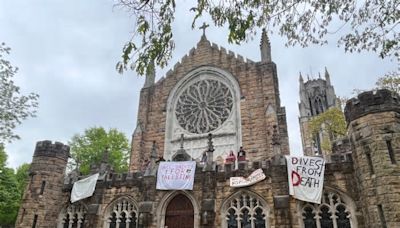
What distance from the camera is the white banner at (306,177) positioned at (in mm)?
12445

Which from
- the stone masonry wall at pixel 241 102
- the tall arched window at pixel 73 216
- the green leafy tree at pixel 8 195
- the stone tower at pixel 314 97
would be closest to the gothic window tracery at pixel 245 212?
the stone masonry wall at pixel 241 102

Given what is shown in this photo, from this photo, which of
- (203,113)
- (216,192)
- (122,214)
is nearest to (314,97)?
(203,113)

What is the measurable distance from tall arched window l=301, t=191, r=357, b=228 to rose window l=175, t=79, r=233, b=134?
10051 mm

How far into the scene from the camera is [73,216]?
15.9 m

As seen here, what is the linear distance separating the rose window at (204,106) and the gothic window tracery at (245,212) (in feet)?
Answer: 28.1

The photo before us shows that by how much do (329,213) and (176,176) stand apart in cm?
673

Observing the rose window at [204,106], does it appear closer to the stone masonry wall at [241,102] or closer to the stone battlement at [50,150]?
the stone masonry wall at [241,102]

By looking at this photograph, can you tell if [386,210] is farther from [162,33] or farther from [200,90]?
[200,90]

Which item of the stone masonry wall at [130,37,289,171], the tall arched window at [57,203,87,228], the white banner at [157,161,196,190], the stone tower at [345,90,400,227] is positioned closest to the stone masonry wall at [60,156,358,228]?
the white banner at [157,161,196,190]

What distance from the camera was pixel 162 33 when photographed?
6.50m

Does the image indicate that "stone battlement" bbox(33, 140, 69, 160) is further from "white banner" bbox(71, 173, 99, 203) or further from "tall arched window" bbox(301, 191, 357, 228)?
"tall arched window" bbox(301, 191, 357, 228)

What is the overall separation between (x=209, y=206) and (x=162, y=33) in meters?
8.99

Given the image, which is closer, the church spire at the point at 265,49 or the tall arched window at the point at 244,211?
the tall arched window at the point at 244,211

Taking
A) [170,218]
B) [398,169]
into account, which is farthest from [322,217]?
[170,218]
